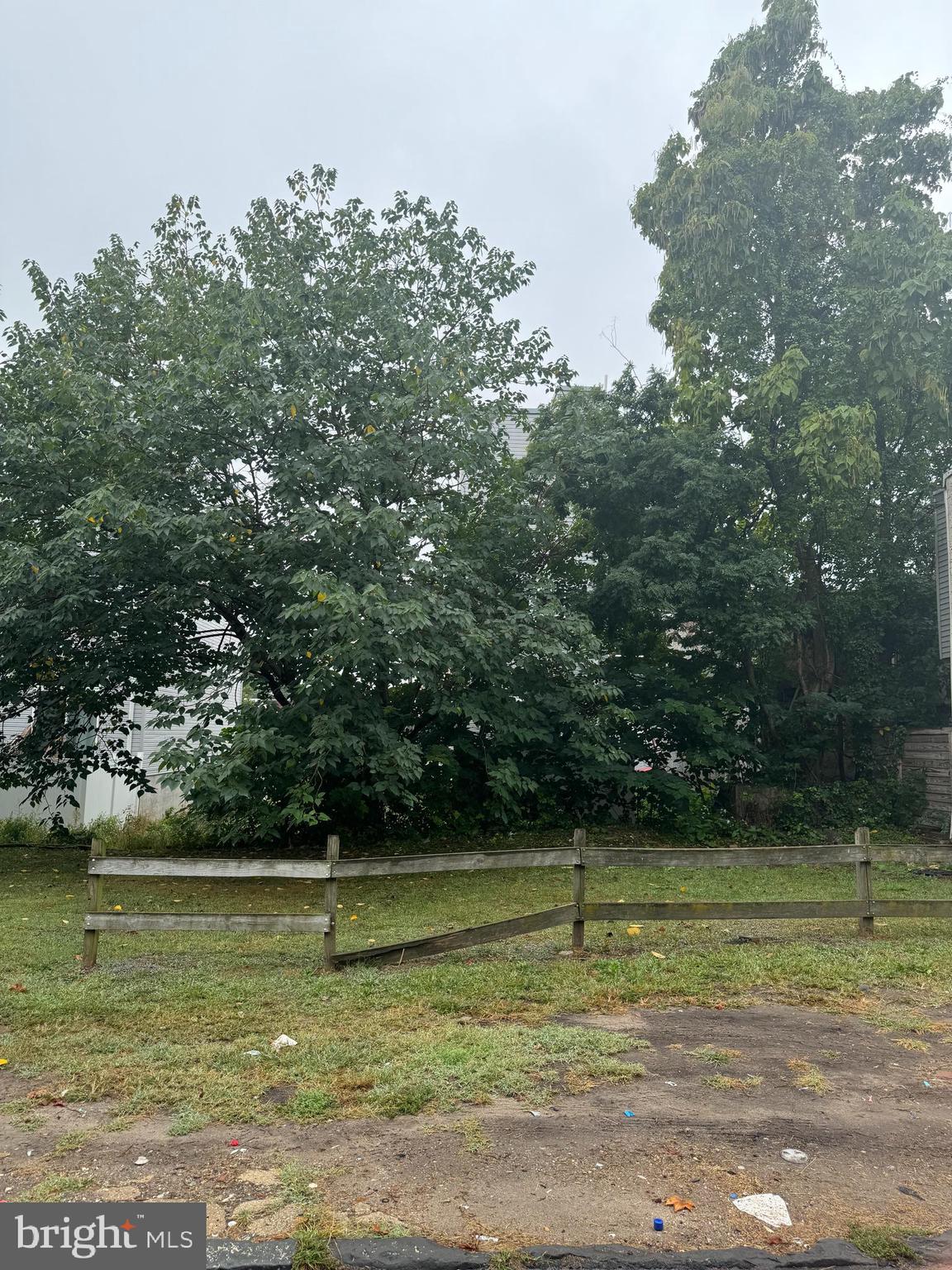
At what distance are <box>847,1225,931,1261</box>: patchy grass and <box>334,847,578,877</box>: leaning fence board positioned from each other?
4372mm

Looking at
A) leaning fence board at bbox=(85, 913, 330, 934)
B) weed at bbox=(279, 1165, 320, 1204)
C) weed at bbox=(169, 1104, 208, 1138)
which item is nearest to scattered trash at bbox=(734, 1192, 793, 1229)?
weed at bbox=(279, 1165, 320, 1204)

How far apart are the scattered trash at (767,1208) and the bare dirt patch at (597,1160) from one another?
36 mm

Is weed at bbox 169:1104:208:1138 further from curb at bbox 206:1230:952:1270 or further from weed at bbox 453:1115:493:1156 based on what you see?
weed at bbox 453:1115:493:1156

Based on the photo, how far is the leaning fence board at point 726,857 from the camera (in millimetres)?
8383

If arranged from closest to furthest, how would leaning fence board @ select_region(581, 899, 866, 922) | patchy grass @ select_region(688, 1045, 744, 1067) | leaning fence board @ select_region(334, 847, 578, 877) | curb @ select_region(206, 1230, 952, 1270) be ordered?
curb @ select_region(206, 1230, 952, 1270), patchy grass @ select_region(688, 1045, 744, 1067), leaning fence board @ select_region(334, 847, 578, 877), leaning fence board @ select_region(581, 899, 866, 922)

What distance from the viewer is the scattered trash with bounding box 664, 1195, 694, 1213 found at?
3736 mm


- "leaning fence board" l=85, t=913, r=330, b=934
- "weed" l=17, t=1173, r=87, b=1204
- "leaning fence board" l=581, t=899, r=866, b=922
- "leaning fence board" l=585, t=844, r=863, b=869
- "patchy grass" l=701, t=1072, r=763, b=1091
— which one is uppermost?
"leaning fence board" l=585, t=844, r=863, b=869

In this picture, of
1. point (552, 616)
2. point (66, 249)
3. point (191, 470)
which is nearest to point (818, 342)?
point (552, 616)

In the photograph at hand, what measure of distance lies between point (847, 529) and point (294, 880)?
1288 centimetres

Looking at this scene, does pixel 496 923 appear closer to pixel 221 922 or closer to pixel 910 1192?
pixel 221 922

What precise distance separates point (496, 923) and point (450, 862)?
2.14 feet

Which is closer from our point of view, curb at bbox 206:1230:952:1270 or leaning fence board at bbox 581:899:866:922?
curb at bbox 206:1230:952:1270

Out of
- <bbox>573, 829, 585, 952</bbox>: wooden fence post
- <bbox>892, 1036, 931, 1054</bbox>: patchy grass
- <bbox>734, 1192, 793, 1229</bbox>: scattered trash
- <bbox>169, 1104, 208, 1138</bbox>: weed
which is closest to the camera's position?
<bbox>734, 1192, 793, 1229</bbox>: scattered trash

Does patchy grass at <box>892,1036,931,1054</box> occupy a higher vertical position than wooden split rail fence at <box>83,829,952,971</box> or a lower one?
lower
